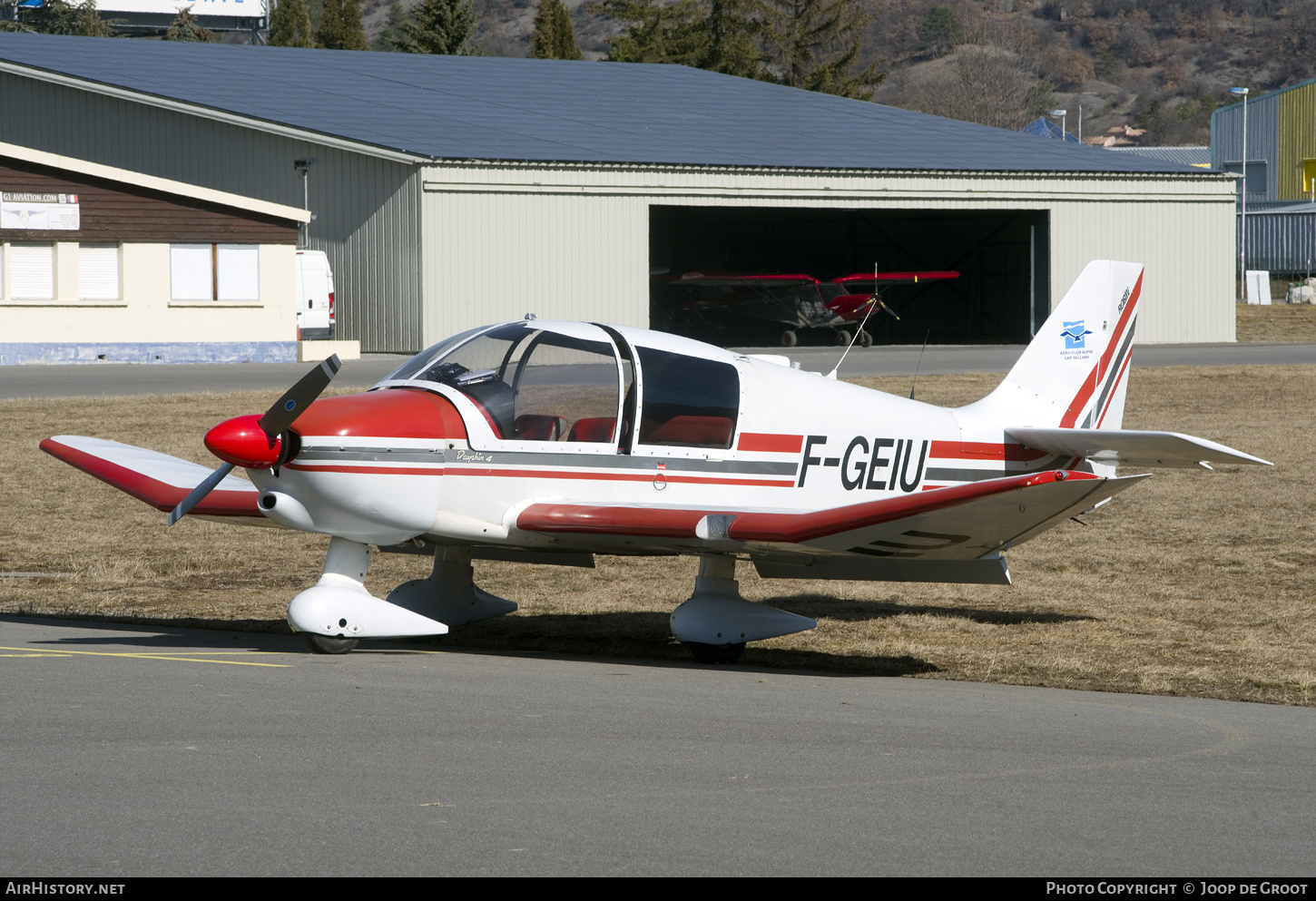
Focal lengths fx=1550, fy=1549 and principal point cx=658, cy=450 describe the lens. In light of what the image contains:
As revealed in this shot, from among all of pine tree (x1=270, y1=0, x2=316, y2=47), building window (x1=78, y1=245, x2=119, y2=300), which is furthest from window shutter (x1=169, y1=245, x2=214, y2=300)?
pine tree (x1=270, y1=0, x2=316, y2=47)

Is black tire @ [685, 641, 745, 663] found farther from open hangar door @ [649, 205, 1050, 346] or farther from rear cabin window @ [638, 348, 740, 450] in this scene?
open hangar door @ [649, 205, 1050, 346]

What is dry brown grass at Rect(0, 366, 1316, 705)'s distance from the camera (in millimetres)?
9211

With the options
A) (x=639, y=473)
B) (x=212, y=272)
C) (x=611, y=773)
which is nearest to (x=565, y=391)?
(x=639, y=473)

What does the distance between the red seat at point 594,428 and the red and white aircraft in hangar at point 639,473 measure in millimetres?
11

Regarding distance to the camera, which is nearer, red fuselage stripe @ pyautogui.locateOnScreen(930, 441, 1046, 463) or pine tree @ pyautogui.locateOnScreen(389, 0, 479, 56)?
red fuselage stripe @ pyautogui.locateOnScreen(930, 441, 1046, 463)

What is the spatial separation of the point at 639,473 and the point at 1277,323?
4242 centimetres

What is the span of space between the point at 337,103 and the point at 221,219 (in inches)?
296

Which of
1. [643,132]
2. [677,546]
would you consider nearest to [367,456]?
[677,546]

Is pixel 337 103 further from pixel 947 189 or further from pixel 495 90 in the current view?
pixel 947 189

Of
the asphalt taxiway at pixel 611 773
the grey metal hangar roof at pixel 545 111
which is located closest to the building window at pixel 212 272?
the grey metal hangar roof at pixel 545 111

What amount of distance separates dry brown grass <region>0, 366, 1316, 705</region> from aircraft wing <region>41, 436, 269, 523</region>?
89cm

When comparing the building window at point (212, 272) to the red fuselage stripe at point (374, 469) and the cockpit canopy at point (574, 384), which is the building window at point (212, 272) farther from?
the red fuselage stripe at point (374, 469)

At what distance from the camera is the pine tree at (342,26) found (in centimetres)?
7825

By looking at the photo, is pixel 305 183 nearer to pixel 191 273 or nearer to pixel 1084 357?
pixel 191 273
